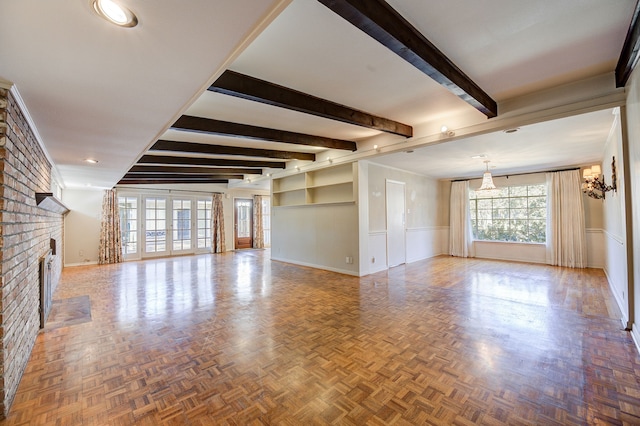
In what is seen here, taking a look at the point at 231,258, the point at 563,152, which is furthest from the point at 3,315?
the point at 563,152

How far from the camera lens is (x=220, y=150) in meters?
5.03

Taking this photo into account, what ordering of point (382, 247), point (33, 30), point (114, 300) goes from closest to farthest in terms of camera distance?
point (33, 30), point (114, 300), point (382, 247)

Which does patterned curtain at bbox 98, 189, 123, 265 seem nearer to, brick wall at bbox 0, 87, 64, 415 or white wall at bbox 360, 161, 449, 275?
brick wall at bbox 0, 87, 64, 415

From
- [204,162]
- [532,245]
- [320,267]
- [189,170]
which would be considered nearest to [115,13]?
[204,162]

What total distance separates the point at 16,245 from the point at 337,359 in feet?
8.69

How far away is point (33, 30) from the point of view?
1.30 m

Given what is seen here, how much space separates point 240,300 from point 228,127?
2.44 metres

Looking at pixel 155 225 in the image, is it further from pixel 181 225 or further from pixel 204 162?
pixel 204 162

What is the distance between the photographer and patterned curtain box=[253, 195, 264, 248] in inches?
430

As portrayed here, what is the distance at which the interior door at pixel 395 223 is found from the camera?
21.2ft

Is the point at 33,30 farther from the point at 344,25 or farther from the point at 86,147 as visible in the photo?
the point at 86,147

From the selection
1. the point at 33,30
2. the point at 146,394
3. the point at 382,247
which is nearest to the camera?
the point at 33,30

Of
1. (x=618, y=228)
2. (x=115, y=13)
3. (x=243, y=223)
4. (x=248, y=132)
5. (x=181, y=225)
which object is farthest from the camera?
(x=243, y=223)

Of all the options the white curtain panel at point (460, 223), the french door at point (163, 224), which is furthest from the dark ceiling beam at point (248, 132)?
the french door at point (163, 224)
